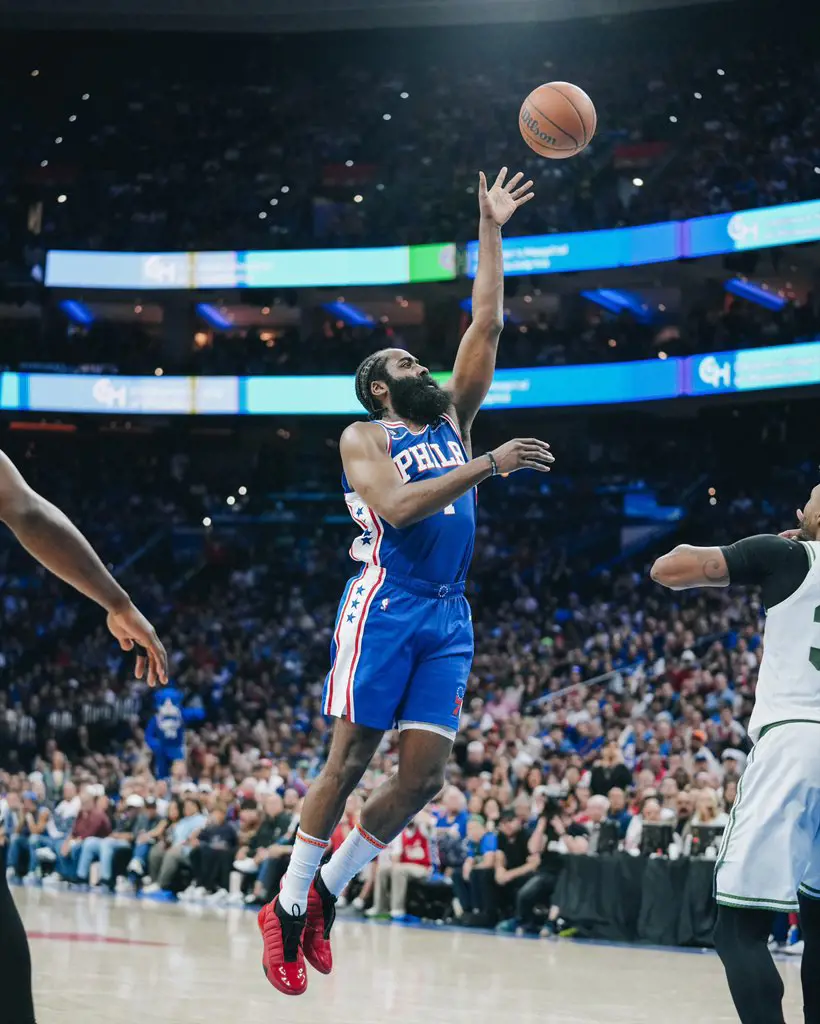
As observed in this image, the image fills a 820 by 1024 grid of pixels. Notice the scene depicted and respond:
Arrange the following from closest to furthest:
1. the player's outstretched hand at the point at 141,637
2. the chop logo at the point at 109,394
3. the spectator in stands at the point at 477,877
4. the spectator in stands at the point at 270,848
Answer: the player's outstretched hand at the point at 141,637, the spectator in stands at the point at 477,877, the spectator in stands at the point at 270,848, the chop logo at the point at 109,394

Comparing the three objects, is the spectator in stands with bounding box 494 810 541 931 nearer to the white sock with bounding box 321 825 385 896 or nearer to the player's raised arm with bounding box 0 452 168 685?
the white sock with bounding box 321 825 385 896

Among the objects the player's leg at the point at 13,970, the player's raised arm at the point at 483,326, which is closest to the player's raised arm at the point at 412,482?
the player's raised arm at the point at 483,326

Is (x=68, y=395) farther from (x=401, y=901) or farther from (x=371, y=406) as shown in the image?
(x=371, y=406)

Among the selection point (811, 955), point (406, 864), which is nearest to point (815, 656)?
point (811, 955)

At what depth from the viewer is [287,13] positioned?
29234 millimetres

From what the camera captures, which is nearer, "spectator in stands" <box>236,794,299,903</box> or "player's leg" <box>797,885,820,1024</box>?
"player's leg" <box>797,885,820,1024</box>

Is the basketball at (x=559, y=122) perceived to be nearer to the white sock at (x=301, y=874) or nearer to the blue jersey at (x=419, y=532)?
the blue jersey at (x=419, y=532)

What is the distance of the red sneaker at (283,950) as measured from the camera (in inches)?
218

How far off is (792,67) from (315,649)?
50.5 ft

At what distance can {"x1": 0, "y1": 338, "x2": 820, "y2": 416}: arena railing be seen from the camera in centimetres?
2352

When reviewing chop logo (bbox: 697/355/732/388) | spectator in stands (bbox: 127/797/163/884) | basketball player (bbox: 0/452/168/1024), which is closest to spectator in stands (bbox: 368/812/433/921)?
spectator in stands (bbox: 127/797/163/884)

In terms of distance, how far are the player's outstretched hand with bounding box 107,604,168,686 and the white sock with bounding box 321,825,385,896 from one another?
6.61 feet

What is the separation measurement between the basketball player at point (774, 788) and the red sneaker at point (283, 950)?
5.77 feet

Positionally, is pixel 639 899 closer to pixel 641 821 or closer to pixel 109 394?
pixel 641 821
